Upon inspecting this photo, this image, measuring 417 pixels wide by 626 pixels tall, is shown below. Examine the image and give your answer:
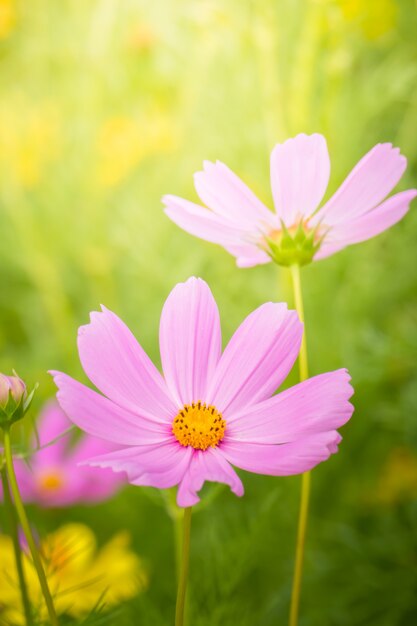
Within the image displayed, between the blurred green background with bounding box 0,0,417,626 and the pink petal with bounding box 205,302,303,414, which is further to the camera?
the blurred green background with bounding box 0,0,417,626

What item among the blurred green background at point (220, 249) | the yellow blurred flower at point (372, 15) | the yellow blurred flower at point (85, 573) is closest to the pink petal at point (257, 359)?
the blurred green background at point (220, 249)

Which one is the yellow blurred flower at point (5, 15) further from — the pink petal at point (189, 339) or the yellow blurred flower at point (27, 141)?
the pink petal at point (189, 339)

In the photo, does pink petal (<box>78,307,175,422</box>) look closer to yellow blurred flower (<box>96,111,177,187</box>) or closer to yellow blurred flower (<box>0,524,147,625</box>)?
A: yellow blurred flower (<box>0,524,147,625</box>)

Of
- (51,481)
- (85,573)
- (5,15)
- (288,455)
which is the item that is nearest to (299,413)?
(288,455)

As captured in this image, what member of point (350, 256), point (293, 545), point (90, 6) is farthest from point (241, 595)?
point (90, 6)

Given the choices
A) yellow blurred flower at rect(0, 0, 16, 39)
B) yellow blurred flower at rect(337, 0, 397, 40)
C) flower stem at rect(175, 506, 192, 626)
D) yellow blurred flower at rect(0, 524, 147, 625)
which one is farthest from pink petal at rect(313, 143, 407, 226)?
yellow blurred flower at rect(0, 0, 16, 39)

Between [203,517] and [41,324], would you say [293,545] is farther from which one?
[41,324]

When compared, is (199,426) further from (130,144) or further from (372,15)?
(130,144)
